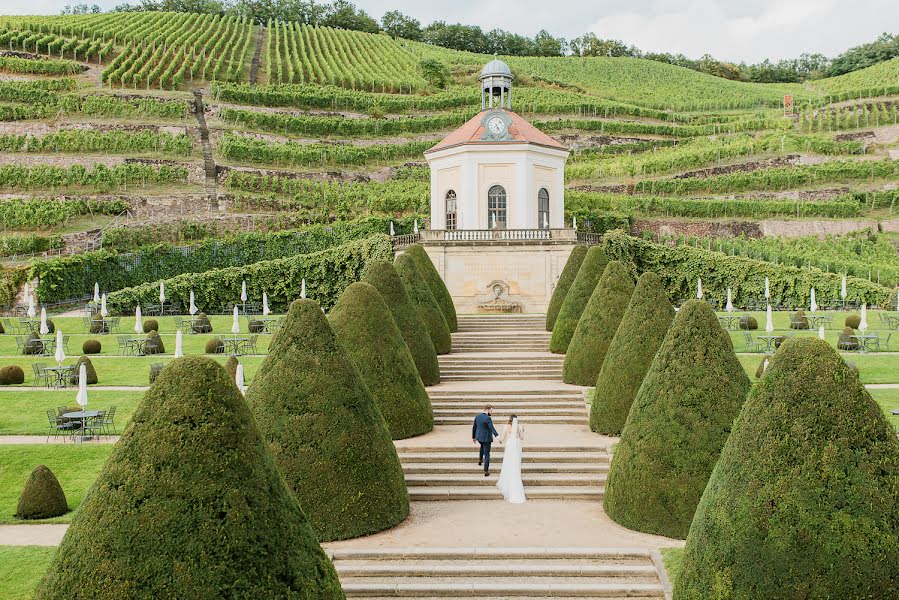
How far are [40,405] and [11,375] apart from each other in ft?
12.2

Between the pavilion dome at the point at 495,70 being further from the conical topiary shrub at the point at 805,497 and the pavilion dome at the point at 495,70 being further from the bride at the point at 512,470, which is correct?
the conical topiary shrub at the point at 805,497

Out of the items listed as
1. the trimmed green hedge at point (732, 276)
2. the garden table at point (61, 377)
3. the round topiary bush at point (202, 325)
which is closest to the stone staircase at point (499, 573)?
the garden table at point (61, 377)

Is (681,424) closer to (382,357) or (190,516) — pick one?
(382,357)

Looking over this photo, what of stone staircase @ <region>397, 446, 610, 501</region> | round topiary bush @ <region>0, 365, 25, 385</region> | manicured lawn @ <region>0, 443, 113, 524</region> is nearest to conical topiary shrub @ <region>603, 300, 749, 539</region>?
stone staircase @ <region>397, 446, 610, 501</region>

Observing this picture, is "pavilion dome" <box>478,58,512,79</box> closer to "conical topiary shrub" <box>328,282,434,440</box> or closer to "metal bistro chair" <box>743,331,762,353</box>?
"metal bistro chair" <box>743,331,762,353</box>

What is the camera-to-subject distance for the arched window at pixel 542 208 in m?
48.7

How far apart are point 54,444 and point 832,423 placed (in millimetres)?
16550

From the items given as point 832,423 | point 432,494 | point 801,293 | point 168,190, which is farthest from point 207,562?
point 168,190

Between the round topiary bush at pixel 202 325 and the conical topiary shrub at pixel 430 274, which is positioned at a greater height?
the conical topiary shrub at pixel 430 274

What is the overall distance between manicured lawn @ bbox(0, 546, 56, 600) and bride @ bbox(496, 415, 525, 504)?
7617 millimetres

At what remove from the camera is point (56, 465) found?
62.7ft

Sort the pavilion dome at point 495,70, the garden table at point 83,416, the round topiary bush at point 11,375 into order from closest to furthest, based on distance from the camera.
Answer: the garden table at point 83,416, the round topiary bush at point 11,375, the pavilion dome at point 495,70

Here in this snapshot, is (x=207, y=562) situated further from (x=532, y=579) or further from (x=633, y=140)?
(x=633, y=140)

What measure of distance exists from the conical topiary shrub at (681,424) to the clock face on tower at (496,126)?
34.4 meters
